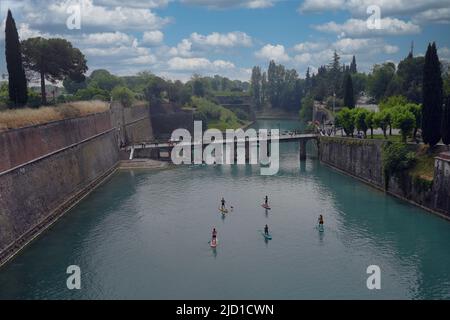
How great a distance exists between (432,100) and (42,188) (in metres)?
35.4

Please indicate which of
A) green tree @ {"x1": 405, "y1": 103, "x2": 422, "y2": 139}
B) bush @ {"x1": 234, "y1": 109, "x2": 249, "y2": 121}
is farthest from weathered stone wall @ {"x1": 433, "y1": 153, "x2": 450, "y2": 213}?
bush @ {"x1": 234, "y1": 109, "x2": 249, "y2": 121}

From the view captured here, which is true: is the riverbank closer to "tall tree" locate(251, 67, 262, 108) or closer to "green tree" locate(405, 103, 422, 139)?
"green tree" locate(405, 103, 422, 139)

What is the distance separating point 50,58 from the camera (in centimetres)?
6059

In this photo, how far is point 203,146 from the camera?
77.3 metres

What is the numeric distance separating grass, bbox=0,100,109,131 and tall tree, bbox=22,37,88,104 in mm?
5092

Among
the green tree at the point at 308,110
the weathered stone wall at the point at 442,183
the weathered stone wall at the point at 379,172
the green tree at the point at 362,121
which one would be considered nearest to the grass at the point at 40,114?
the weathered stone wall at the point at 379,172

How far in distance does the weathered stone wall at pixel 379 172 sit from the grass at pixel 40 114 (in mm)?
33240

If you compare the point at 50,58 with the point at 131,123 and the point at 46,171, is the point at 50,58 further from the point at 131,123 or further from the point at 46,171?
the point at 131,123

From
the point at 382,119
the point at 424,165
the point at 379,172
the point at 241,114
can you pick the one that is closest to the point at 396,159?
the point at 424,165

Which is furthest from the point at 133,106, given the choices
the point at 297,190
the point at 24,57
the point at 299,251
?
the point at 299,251

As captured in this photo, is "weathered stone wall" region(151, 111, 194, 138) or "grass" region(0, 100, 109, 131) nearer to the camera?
"grass" region(0, 100, 109, 131)

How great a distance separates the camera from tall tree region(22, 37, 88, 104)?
5947 centimetres

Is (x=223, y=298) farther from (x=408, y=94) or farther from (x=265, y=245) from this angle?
(x=408, y=94)
